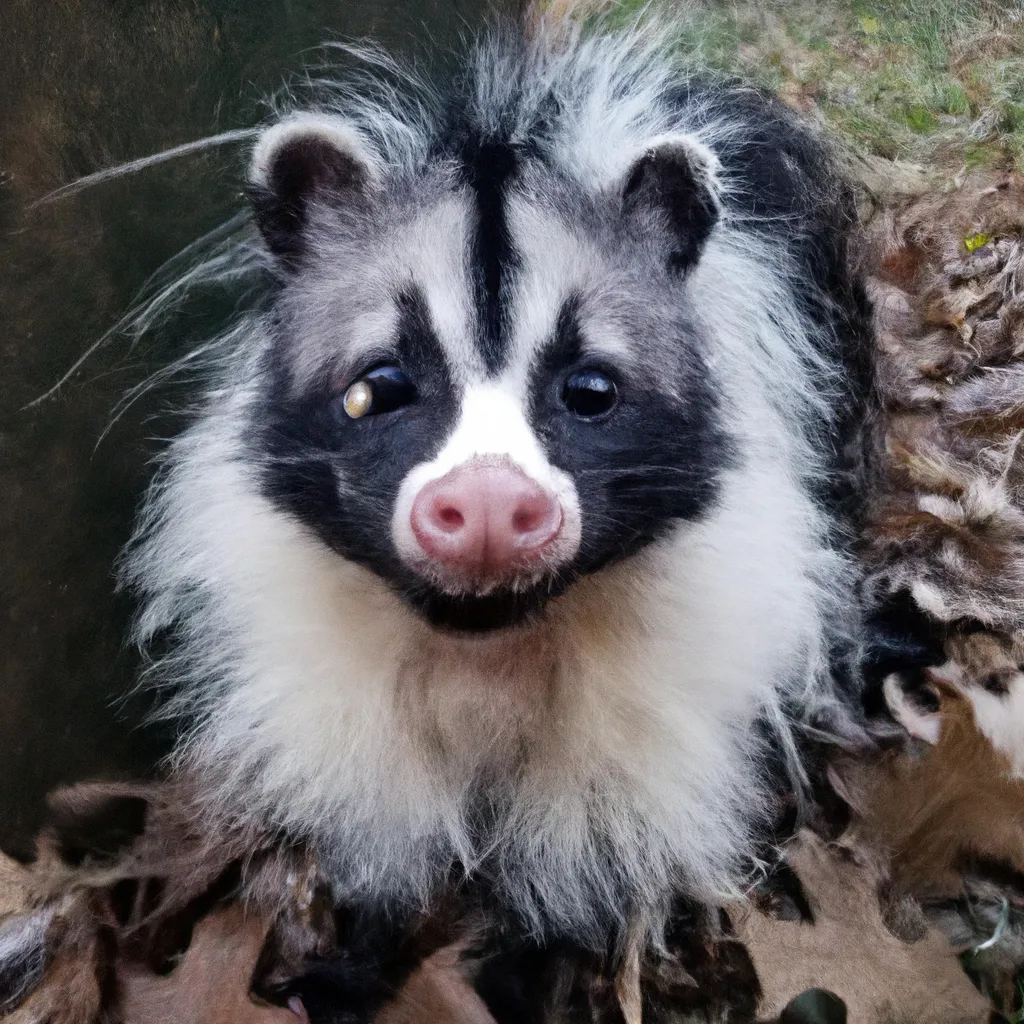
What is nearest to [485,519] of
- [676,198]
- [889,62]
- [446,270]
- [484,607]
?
[484,607]

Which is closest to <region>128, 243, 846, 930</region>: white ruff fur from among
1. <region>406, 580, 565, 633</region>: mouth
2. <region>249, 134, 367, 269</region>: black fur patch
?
<region>406, 580, 565, 633</region>: mouth

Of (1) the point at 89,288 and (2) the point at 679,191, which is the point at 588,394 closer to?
(2) the point at 679,191

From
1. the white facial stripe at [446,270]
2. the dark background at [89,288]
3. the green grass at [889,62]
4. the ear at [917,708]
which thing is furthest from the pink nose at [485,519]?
the green grass at [889,62]

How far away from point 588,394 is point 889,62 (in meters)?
1.38

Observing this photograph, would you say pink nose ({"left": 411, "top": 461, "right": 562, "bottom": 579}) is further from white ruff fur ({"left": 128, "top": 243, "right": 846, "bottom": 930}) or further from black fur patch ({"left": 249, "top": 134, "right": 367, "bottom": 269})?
black fur patch ({"left": 249, "top": 134, "right": 367, "bottom": 269})

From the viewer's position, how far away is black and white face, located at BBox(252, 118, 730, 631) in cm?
151

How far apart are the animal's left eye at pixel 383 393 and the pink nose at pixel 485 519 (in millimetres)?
288

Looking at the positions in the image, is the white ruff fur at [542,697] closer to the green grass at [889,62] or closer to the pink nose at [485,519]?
the pink nose at [485,519]

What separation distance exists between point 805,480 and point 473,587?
96 cm

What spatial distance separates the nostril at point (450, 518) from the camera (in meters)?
1.42

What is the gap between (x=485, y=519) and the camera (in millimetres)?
1406

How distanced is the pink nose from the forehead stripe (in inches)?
11.3

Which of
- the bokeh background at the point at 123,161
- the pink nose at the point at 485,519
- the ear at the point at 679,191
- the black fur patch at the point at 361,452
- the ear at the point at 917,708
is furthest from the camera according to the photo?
the bokeh background at the point at 123,161

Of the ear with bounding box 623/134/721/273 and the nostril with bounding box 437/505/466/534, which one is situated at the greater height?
the ear with bounding box 623/134/721/273
